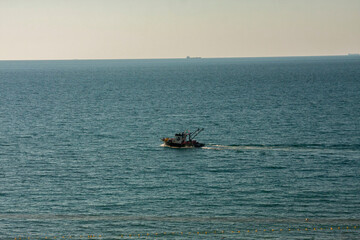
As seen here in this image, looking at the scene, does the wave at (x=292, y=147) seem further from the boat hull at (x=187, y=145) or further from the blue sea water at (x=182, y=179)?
the boat hull at (x=187, y=145)

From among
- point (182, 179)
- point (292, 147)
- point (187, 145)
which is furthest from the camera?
point (187, 145)

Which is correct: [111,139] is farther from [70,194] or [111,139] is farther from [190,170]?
[70,194]

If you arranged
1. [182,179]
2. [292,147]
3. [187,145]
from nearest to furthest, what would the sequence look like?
[182,179] → [292,147] → [187,145]

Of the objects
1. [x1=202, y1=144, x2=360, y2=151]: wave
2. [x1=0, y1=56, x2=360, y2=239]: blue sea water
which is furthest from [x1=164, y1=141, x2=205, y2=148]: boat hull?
[x1=0, y1=56, x2=360, y2=239]: blue sea water

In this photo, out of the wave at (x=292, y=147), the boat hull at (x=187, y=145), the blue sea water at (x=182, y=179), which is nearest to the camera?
the blue sea water at (x=182, y=179)

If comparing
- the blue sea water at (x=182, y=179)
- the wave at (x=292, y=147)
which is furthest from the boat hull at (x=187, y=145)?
the blue sea water at (x=182, y=179)

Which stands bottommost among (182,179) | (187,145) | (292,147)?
(182,179)

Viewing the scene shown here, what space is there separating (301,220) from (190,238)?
1598 cm

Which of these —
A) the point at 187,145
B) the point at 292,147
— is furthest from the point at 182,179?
the point at 292,147

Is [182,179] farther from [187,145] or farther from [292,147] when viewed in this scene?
[292,147]

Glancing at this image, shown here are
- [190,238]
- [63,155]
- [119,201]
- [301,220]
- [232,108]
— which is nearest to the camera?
[190,238]

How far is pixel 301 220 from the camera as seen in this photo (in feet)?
229

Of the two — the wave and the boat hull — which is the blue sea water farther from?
the boat hull

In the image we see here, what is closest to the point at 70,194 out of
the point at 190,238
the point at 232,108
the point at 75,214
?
the point at 75,214
